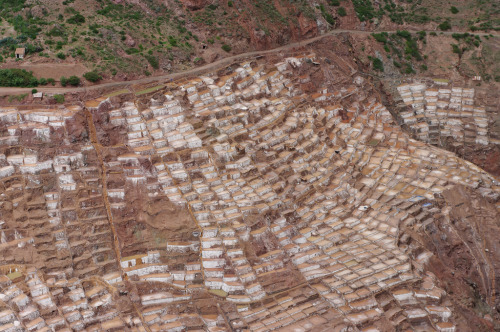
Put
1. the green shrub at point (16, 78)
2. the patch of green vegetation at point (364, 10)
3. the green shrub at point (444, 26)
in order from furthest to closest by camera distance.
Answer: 1. the green shrub at point (444, 26)
2. the patch of green vegetation at point (364, 10)
3. the green shrub at point (16, 78)

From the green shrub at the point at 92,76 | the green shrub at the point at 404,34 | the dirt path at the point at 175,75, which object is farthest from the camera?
the green shrub at the point at 404,34

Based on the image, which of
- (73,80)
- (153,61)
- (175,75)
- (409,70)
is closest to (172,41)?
(153,61)

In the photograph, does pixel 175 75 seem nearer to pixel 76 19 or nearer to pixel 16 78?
pixel 76 19

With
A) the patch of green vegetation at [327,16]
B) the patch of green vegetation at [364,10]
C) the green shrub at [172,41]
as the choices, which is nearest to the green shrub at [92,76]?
the green shrub at [172,41]

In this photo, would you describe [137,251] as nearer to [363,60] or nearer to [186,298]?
[186,298]

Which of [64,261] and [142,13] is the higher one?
[142,13]

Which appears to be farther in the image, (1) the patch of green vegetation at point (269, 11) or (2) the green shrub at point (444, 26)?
(2) the green shrub at point (444, 26)

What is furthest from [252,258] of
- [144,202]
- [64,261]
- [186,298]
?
[64,261]

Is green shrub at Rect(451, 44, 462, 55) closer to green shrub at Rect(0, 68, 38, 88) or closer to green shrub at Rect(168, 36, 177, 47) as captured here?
green shrub at Rect(168, 36, 177, 47)

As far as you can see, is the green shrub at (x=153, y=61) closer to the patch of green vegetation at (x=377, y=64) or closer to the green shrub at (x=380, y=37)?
the patch of green vegetation at (x=377, y=64)
